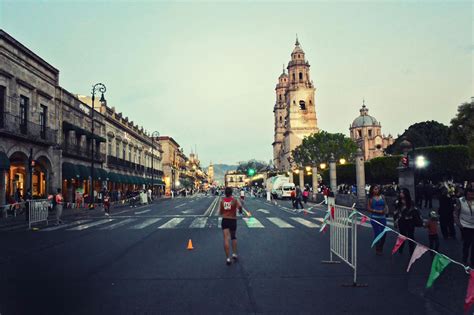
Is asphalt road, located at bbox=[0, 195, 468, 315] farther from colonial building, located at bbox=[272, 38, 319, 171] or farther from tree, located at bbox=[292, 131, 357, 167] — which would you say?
colonial building, located at bbox=[272, 38, 319, 171]

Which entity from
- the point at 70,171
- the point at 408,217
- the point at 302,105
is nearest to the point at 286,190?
the point at 70,171

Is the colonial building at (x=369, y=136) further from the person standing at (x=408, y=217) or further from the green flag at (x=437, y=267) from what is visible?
the green flag at (x=437, y=267)

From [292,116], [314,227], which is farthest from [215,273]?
[292,116]

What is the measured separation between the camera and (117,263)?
8.67 metres

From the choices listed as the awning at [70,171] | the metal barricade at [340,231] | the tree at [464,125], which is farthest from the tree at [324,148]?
the metal barricade at [340,231]

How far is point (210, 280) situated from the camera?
7047mm

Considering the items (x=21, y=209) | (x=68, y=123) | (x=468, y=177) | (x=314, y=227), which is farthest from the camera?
(x=468, y=177)

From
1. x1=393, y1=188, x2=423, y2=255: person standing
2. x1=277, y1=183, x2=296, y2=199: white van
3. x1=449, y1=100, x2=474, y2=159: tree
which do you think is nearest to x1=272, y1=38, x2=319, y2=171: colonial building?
x1=449, y1=100, x2=474, y2=159: tree

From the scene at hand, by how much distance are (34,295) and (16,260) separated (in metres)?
3.63

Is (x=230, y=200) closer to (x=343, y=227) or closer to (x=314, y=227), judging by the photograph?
(x=343, y=227)

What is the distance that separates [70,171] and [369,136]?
404 feet

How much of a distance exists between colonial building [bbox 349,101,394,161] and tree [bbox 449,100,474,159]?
77.2m

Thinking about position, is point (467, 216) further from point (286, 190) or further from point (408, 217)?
point (286, 190)

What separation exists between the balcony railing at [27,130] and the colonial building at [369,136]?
114 meters
